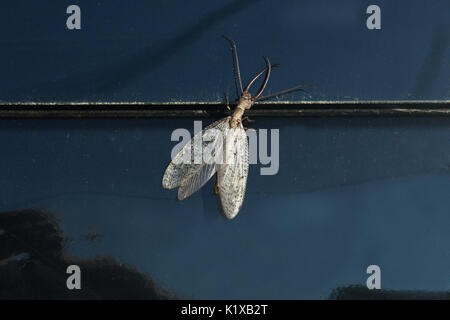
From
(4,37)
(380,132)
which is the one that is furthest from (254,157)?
(4,37)

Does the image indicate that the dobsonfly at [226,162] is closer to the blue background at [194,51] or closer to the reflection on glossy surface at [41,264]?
the blue background at [194,51]

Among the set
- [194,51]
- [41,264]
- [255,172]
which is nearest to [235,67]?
[194,51]

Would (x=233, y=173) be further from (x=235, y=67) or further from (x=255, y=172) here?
(x=235, y=67)

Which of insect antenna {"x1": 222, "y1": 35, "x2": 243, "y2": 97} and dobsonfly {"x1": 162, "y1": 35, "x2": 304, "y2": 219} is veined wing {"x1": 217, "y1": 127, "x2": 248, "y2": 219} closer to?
dobsonfly {"x1": 162, "y1": 35, "x2": 304, "y2": 219}

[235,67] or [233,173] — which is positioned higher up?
[235,67]

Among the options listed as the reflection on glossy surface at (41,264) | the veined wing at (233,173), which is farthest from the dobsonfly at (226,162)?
the reflection on glossy surface at (41,264)

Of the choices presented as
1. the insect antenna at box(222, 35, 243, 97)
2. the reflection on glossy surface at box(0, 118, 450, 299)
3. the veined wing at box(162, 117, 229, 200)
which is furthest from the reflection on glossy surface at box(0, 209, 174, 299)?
the insect antenna at box(222, 35, 243, 97)

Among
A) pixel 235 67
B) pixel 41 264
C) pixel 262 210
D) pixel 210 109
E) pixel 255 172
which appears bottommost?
pixel 41 264
